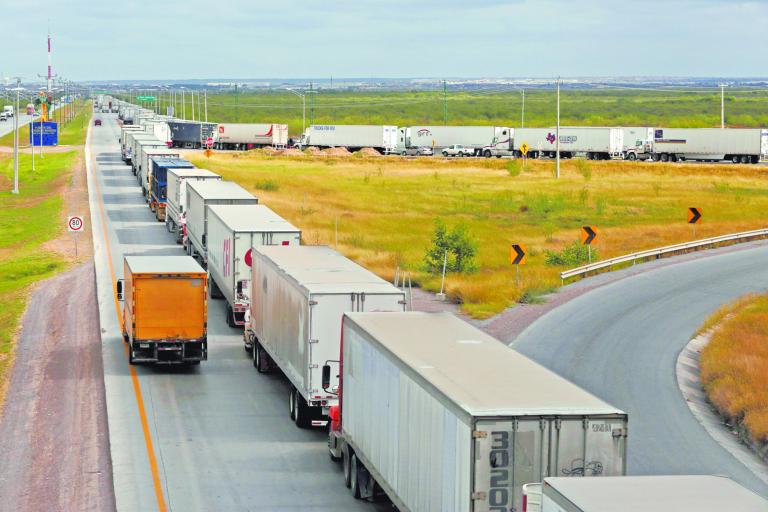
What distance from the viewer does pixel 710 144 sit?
118 meters

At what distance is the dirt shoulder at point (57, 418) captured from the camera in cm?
1988

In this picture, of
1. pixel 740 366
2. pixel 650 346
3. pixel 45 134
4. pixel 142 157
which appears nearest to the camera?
pixel 740 366

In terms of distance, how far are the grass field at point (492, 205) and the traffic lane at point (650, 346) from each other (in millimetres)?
2941

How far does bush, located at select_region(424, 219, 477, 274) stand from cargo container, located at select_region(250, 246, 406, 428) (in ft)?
57.0

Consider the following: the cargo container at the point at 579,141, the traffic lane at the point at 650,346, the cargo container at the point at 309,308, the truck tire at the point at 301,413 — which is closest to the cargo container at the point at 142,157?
A: the traffic lane at the point at 650,346

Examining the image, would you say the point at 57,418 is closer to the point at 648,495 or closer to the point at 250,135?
the point at 648,495

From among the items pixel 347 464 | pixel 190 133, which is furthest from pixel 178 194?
pixel 190 133

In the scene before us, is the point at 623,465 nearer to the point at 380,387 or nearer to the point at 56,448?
the point at 380,387

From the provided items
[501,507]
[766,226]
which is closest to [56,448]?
[501,507]

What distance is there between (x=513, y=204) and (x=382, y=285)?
5277 cm

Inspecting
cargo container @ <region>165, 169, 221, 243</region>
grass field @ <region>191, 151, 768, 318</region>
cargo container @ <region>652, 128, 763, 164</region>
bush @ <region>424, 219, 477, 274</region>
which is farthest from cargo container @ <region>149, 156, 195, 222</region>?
cargo container @ <region>652, 128, 763, 164</region>

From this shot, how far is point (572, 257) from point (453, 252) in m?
5.59

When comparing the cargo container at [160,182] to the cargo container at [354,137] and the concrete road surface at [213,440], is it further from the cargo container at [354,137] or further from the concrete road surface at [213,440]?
the cargo container at [354,137]

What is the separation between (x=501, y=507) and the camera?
13.3 meters
